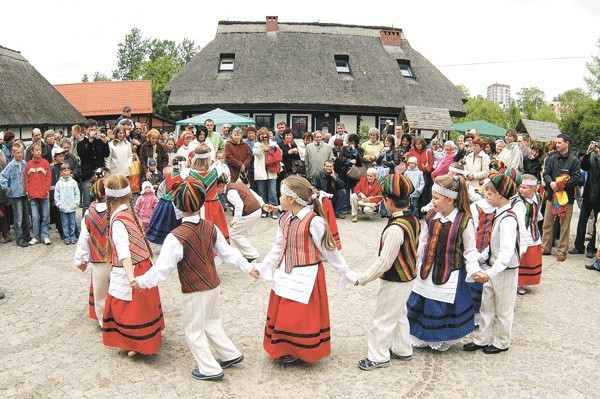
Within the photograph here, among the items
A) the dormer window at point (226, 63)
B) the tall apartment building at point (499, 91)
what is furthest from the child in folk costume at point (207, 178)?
the tall apartment building at point (499, 91)

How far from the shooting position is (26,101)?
21.5 metres

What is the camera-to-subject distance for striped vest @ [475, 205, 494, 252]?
559cm

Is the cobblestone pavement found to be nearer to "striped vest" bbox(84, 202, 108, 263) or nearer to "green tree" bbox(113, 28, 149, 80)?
"striped vest" bbox(84, 202, 108, 263)

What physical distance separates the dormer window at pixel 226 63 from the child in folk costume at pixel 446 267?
67.4ft

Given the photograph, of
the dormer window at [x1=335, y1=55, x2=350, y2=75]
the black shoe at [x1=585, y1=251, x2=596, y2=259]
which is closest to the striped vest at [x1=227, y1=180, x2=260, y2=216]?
the black shoe at [x1=585, y1=251, x2=596, y2=259]

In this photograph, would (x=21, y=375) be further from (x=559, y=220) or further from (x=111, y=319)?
(x=559, y=220)

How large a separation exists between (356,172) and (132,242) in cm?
757

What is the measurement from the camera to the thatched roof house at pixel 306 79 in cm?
2255

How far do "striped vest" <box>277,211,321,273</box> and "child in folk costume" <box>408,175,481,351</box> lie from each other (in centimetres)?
102

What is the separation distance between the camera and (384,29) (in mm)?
27969

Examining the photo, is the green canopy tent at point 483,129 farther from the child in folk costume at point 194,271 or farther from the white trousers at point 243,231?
the child in folk costume at point 194,271

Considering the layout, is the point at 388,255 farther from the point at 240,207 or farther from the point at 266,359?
the point at 240,207

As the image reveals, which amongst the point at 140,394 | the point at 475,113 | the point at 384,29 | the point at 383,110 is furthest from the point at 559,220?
the point at 475,113

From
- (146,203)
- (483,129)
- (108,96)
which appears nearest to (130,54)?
(108,96)
